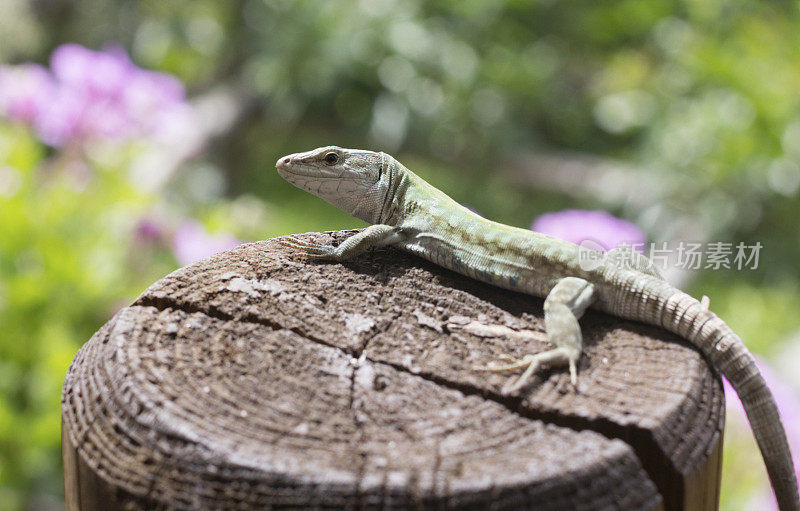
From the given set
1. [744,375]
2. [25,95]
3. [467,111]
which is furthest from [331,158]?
[467,111]

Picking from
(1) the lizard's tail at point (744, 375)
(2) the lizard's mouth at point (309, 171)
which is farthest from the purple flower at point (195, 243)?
(1) the lizard's tail at point (744, 375)

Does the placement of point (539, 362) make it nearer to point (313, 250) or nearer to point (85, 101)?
point (313, 250)

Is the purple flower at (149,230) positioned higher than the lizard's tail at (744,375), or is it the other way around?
the lizard's tail at (744,375)

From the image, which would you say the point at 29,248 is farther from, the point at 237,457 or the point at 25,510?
the point at 237,457

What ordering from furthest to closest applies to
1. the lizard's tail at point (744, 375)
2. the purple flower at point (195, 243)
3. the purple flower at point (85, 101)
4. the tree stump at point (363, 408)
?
the purple flower at point (85, 101) < the purple flower at point (195, 243) < the lizard's tail at point (744, 375) < the tree stump at point (363, 408)

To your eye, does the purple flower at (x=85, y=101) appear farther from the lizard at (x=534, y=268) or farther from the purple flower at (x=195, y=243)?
the lizard at (x=534, y=268)

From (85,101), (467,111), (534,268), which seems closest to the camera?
(534,268)

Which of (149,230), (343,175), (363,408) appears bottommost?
(149,230)
